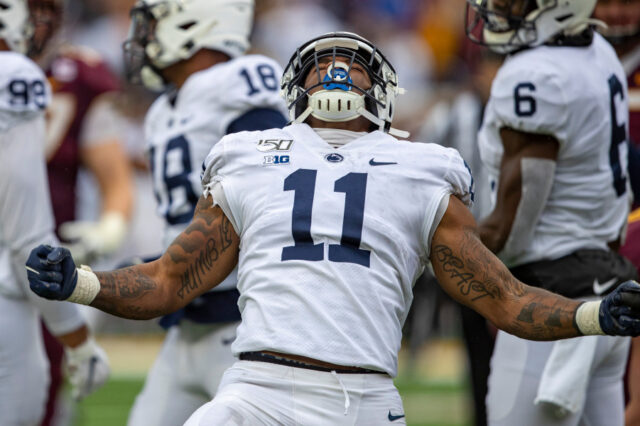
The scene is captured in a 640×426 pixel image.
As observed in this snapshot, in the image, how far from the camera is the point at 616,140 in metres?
4.12

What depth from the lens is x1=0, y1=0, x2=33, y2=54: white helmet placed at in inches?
184

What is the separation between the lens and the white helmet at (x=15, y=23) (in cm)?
467

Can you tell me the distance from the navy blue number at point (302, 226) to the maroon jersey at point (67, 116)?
302cm

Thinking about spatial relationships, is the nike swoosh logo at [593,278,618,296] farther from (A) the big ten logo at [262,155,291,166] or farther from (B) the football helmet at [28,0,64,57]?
(B) the football helmet at [28,0,64,57]

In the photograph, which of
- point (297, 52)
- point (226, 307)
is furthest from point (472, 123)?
point (297, 52)

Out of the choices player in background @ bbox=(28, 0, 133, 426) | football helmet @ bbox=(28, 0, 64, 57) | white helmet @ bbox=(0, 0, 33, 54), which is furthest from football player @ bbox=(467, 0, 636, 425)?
player in background @ bbox=(28, 0, 133, 426)

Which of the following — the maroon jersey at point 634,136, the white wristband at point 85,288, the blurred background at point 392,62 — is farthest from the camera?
the blurred background at point 392,62

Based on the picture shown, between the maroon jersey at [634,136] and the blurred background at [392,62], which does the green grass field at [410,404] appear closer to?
the blurred background at [392,62]

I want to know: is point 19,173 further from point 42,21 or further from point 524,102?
point 524,102

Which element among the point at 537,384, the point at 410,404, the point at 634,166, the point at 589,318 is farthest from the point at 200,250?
the point at 410,404

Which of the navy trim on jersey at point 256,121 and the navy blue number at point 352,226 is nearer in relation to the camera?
the navy blue number at point 352,226

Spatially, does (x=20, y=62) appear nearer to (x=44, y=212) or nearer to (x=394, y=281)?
(x=44, y=212)

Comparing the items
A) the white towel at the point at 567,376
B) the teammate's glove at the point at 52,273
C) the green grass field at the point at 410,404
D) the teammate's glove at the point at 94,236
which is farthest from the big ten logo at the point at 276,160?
the green grass field at the point at 410,404

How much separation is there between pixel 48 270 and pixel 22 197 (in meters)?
1.51
